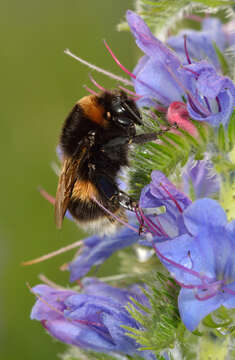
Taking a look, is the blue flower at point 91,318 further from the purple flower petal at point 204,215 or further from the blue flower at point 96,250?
the purple flower petal at point 204,215

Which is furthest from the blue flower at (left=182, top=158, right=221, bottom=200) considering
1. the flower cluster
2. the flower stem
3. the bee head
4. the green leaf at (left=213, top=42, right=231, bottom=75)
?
the flower stem

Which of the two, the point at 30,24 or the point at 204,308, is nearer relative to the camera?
the point at 204,308

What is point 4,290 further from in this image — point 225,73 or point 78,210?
point 225,73

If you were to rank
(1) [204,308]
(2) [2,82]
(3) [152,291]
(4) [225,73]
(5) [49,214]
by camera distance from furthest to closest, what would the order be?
(2) [2,82] → (5) [49,214] → (4) [225,73] → (3) [152,291] → (1) [204,308]

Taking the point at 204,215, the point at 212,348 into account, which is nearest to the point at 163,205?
the point at 204,215

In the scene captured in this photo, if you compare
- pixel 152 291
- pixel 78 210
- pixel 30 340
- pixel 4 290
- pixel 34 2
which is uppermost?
pixel 34 2

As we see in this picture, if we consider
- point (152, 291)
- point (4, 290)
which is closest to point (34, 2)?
point (4, 290)

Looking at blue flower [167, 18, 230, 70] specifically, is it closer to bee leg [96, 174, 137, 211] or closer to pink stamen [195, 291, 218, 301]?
bee leg [96, 174, 137, 211]
